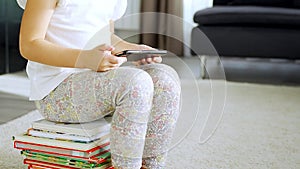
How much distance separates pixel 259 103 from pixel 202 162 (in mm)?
884

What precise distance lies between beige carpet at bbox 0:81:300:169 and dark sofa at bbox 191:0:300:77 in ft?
1.99

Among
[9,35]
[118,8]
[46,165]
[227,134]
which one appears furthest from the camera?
[9,35]

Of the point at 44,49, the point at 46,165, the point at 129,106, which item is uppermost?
the point at 44,49

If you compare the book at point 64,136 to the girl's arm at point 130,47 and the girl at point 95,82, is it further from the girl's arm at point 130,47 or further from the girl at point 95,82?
the girl's arm at point 130,47

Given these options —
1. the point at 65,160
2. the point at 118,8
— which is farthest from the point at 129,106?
the point at 118,8

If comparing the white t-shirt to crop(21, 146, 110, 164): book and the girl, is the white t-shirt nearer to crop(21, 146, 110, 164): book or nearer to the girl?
the girl

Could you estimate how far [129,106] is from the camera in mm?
986

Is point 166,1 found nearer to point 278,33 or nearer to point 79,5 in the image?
point 278,33

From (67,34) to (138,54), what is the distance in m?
0.17

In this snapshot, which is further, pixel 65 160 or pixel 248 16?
pixel 248 16

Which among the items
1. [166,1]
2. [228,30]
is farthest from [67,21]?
[166,1]

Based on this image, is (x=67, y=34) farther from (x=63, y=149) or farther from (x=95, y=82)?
(x=63, y=149)

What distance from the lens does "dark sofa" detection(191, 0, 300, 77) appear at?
2.67 metres

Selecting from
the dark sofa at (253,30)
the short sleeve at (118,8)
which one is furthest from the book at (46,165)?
the dark sofa at (253,30)
